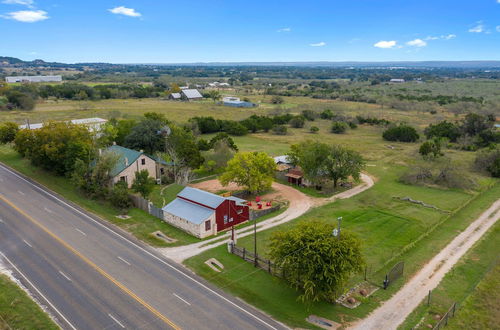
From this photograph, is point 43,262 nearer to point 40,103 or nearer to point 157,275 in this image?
point 157,275

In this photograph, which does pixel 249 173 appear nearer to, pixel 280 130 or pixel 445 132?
pixel 280 130

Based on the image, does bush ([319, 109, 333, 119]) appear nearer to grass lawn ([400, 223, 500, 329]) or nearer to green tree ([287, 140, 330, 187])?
green tree ([287, 140, 330, 187])

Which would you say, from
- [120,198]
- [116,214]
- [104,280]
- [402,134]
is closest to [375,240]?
[104,280]

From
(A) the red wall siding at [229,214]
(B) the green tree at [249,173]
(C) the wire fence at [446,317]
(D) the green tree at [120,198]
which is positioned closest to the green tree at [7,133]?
(D) the green tree at [120,198]

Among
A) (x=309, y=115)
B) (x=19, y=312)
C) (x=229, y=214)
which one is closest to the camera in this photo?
(x=19, y=312)

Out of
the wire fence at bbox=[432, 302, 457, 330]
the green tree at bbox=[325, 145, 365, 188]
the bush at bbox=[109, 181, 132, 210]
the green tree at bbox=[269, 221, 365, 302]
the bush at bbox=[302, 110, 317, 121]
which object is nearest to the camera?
the wire fence at bbox=[432, 302, 457, 330]

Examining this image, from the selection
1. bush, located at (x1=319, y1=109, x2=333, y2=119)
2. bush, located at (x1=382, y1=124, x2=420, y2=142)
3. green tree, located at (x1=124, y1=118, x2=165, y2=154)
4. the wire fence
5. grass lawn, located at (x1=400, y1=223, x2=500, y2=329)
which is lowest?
grass lawn, located at (x1=400, y1=223, x2=500, y2=329)

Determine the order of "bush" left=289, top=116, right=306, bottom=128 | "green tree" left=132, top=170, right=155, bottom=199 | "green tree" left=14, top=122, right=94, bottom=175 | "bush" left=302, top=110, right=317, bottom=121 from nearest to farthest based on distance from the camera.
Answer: "green tree" left=132, top=170, right=155, bottom=199, "green tree" left=14, top=122, right=94, bottom=175, "bush" left=289, top=116, right=306, bottom=128, "bush" left=302, top=110, right=317, bottom=121

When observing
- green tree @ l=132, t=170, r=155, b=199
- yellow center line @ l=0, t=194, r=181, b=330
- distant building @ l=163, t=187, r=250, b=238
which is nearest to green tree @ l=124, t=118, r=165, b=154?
green tree @ l=132, t=170, r=155, b=199
